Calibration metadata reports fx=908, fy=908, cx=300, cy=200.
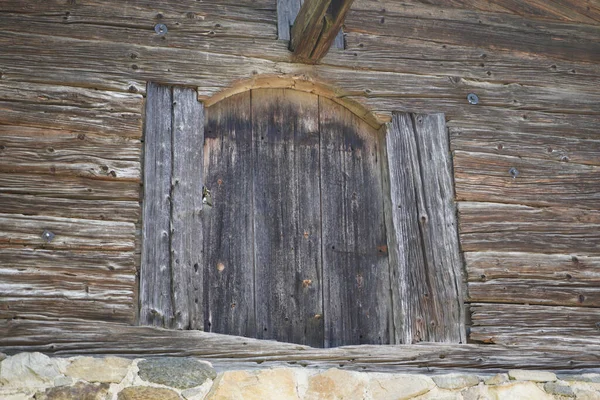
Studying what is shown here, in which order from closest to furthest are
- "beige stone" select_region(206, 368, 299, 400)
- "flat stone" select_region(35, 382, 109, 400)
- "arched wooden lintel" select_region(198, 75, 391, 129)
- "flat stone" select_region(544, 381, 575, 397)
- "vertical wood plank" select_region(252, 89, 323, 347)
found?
"flat stone" select_region(35, 382, 109, 400), "beige stone" select_region(206, 368, 299, 400), "flat stone" select_region(544, 381, 575, 397), "vertical wood plank" select_region(252, 89, 323, 347), "arched wooden lintel" select_region(198, 75, 391, 129)

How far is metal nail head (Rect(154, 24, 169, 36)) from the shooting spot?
17.9ft

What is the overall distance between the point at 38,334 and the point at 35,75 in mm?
1490

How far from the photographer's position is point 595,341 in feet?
17.7

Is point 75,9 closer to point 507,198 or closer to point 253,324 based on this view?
point 253,324

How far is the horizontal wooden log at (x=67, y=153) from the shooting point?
16.0 ft

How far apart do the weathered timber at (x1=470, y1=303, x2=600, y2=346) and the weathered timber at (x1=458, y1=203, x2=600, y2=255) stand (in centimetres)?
37

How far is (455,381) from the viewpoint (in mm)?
4969

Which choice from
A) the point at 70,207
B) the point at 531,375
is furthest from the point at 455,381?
the point at 70,207

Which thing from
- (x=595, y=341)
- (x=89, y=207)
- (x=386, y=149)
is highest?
(x=386, y=149)

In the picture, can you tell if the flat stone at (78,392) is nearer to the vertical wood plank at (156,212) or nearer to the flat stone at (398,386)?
the vertical wood plank at (156,212)

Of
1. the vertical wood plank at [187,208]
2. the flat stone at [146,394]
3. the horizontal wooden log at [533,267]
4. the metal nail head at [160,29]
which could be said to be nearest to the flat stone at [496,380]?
the horizontal wooden log at [533,267]

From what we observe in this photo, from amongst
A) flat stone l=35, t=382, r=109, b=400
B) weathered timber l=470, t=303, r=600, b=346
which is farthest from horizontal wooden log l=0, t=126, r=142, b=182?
weathered timber l=470, t=303, r=600, b=346

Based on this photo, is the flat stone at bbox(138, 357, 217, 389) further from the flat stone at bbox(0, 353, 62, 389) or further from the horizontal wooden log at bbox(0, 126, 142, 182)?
the horizontal wooden log at bbox(0, 126, 142, 182)

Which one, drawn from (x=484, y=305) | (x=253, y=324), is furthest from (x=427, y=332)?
(x=253, y=324)
